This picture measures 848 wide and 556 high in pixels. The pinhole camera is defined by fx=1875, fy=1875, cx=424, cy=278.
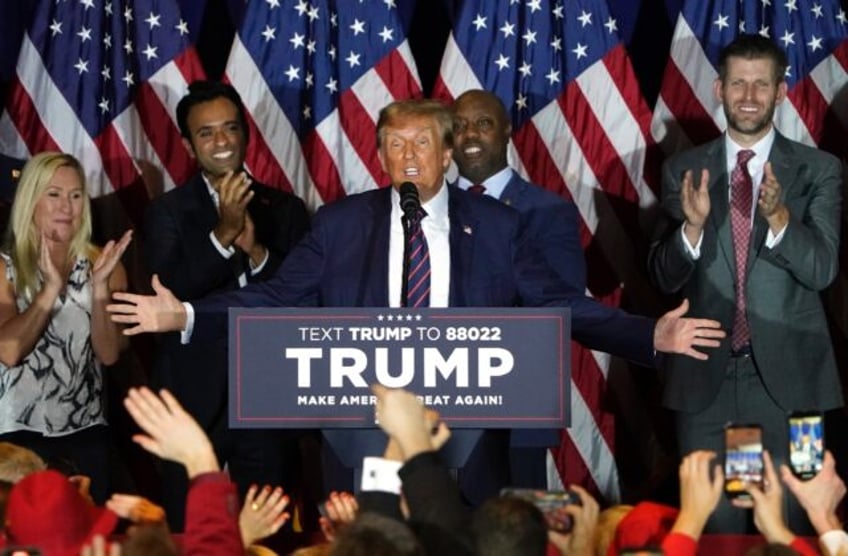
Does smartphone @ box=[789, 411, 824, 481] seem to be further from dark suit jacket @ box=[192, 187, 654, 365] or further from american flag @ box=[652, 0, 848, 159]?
american flag @ box=[652, 0, 848, 159]

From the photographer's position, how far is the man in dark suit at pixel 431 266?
5.12 metres

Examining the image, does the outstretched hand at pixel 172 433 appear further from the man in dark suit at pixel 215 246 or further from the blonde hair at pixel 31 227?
the blonde hair at pixel 31 227

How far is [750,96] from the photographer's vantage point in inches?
248

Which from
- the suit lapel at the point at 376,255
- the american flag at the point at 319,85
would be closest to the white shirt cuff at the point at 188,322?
the suit lapel at the point at 376,255

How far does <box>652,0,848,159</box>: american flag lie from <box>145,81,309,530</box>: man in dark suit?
1.62 meters

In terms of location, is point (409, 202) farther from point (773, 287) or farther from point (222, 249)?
point (773, 287)

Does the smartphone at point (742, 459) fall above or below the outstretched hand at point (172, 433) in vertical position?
below

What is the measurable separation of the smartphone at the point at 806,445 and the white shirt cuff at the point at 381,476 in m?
0.96

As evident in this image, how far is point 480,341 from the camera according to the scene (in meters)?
4.58

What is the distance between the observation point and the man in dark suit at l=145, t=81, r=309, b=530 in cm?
630

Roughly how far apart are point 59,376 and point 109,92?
157 cm

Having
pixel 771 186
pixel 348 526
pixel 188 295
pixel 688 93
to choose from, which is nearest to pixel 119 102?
pixel 188 295

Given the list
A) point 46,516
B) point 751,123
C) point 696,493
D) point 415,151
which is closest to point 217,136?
point 415,151

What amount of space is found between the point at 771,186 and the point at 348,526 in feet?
9.56
